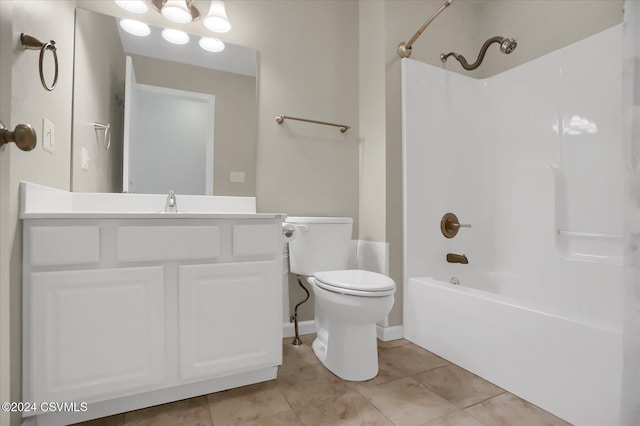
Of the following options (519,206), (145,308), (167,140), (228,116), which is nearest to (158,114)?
(167,140)

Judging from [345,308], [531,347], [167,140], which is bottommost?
[531,347]

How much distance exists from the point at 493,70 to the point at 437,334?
2004 millimetres

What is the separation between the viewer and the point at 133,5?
1704 mm

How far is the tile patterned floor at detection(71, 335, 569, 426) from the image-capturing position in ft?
3.99

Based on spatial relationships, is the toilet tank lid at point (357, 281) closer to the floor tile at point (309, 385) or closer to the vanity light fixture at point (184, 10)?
the floor tile at point (309, 385)

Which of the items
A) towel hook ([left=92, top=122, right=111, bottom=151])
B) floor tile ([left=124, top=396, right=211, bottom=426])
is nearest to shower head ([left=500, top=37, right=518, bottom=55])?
towel hook ([left=92, top=122, right=111, bottom=151])

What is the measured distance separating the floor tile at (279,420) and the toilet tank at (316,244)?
2.49 ft

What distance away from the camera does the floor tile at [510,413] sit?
120cm

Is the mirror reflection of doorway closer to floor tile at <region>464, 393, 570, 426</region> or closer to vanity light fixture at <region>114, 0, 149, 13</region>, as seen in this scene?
vanity light fixture at <region>114, 0, 149, 13</region>

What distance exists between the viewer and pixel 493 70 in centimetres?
246

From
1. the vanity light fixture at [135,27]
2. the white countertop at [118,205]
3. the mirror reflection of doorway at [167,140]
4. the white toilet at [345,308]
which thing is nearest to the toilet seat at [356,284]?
the white toilet at [345,308]

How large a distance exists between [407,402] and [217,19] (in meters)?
2.17

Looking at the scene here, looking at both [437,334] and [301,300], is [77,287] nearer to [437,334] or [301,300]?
[301,300]

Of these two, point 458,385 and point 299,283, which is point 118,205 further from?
point 458,385
